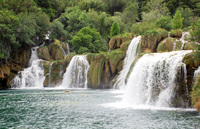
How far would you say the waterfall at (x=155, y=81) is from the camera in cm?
1691

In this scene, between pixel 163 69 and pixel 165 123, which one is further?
pixel 163 69

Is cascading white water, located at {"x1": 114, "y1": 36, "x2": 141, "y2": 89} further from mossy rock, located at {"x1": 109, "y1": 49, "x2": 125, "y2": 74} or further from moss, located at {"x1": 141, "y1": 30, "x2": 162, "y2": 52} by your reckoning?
moss, located at {"x1": 141, "y1": 30, "x2": 162, "y2": 52}

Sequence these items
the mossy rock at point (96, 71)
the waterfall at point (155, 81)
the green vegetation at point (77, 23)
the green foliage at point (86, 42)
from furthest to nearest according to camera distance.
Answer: the green foliage at point (86, 42) → the green vegetation at point (77, 23) → the mossy rock at point (96, 71) → the waterfall at point (155, 81)

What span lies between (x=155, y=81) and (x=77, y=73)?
71.5 feet

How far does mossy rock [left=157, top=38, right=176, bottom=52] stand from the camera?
29406mm

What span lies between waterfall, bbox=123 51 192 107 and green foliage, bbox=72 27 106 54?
2672 centimetres

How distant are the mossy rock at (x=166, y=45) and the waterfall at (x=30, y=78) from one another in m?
20.7

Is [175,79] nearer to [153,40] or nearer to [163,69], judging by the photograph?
[163,69]

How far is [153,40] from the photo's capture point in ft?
104

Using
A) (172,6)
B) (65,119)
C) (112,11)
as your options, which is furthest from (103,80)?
(112,11)

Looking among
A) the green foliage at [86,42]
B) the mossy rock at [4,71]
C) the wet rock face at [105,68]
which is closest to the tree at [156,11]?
the green foliage at [86,42]

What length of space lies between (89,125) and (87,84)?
991 inches

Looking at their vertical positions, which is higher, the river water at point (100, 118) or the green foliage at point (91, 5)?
the green foliage at point (91, 5)

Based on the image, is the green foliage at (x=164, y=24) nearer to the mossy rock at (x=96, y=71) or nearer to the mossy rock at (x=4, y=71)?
the mossy rock at (x=96, y=71)
